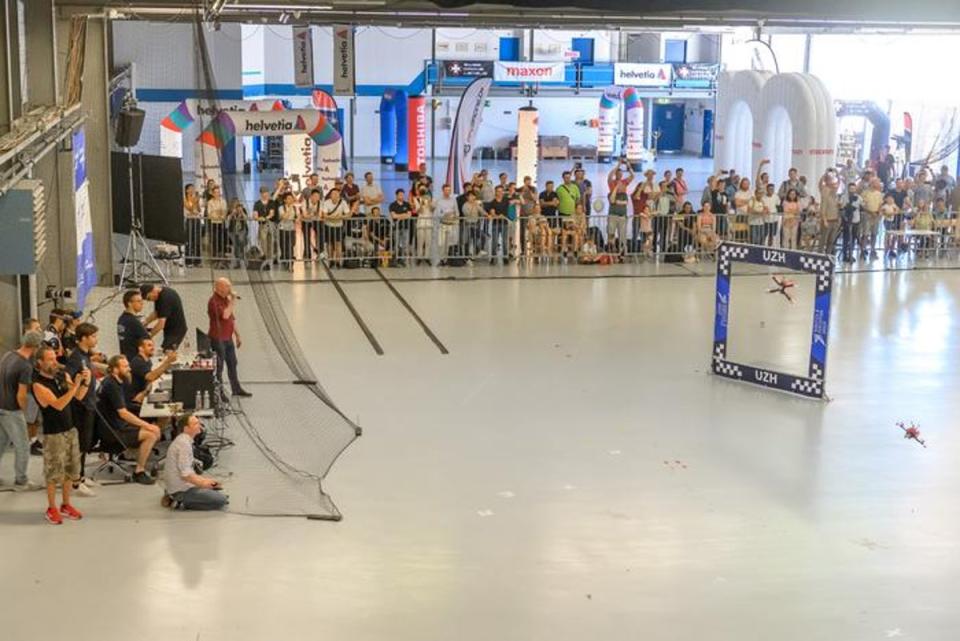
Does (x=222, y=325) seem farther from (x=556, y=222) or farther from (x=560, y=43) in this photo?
(x=560, y=43)

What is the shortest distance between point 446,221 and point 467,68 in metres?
20.9

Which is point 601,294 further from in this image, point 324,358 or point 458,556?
point 458,556

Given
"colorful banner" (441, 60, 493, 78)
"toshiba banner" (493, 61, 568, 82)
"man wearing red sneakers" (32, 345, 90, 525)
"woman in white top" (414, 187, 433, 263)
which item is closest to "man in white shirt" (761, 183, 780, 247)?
"woman in white top" (414, 187, 433, 263)

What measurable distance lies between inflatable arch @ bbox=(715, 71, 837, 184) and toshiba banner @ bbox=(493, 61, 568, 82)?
12606mm

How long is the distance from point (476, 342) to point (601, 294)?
418 cm

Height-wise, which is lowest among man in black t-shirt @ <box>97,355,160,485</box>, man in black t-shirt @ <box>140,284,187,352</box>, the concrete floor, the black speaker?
the concrete floor

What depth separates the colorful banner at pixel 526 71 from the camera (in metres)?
43.3

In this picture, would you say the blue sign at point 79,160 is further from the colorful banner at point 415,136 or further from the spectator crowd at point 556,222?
the colorful banner at point 415,136

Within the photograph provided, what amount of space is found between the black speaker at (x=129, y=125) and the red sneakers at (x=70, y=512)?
10.4 meters

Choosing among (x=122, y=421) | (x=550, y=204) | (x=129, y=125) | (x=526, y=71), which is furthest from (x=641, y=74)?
(x=122, y=421)

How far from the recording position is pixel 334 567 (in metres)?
9.55

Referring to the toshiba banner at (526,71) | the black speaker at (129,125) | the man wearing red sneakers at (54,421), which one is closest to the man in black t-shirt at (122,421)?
the man wearing red sneakers at (54,421)

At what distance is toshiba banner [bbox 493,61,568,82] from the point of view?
1706 inches

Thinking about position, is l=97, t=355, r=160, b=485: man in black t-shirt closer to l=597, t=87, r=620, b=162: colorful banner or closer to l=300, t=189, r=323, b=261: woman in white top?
l=300, t=189, r=323, b=261: woman in white top
